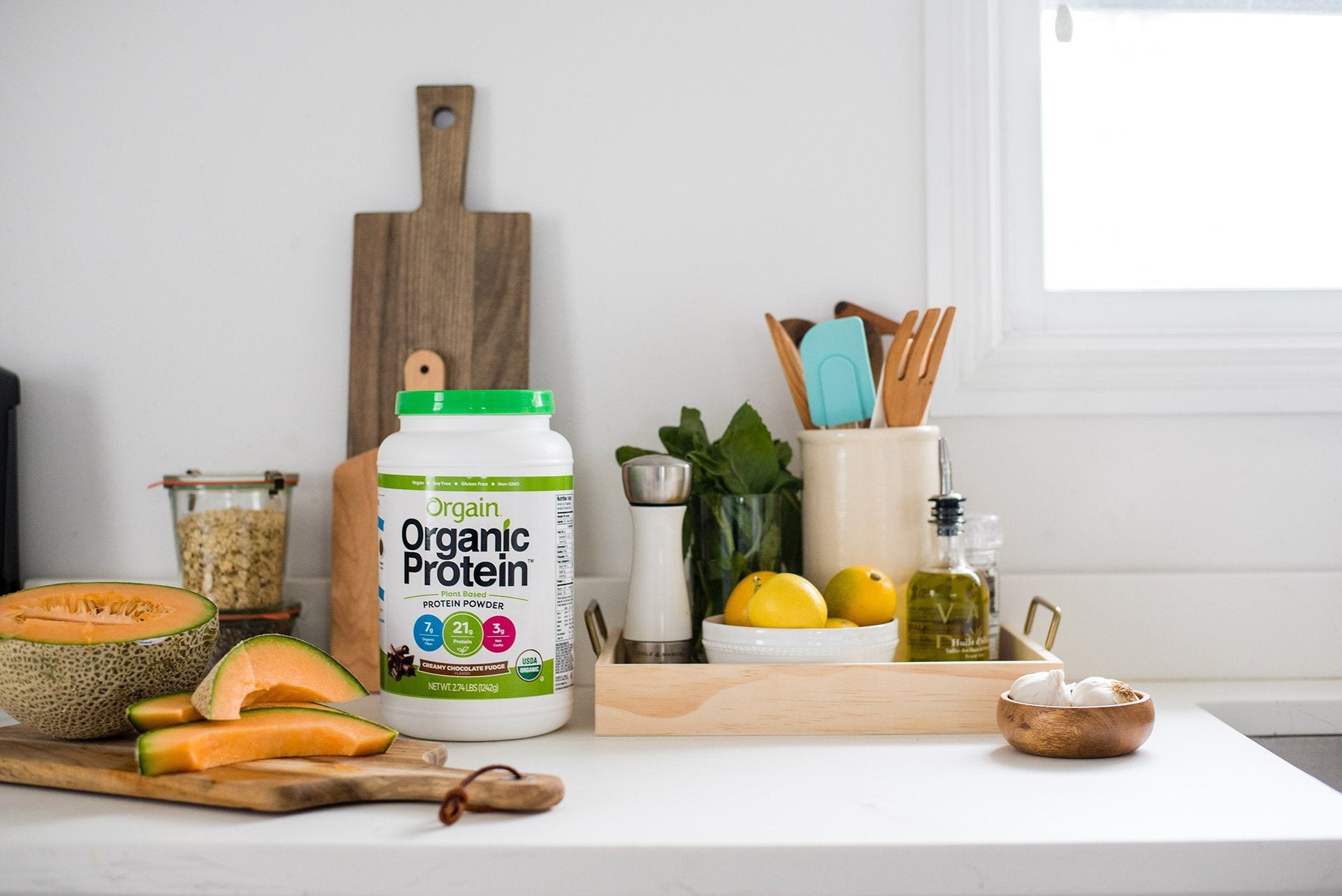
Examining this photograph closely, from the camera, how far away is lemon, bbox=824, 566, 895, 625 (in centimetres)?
92

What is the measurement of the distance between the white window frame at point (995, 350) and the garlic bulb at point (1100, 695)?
1.36ft

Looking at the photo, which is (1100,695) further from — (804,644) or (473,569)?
(473,569)

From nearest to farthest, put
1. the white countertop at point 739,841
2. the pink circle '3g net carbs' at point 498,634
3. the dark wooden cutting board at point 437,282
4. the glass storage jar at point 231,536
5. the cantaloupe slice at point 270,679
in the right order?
the white countertop at point 739,841 < the cantaloupe slice at point 270,679 < the pink circle '3g net carbs' at point 498,634 < the glass storage jar at point 231,536 < the dark wooden cutting board at point 437,282

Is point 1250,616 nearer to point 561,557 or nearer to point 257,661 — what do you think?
point 561,557

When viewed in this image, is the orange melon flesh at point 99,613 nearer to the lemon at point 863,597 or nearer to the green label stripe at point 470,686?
the green label stripe at point 470,686

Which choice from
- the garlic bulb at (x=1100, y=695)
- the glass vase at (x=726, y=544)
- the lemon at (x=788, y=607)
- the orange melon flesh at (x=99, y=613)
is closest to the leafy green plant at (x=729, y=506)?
the glass vase at (x=726, y=544)

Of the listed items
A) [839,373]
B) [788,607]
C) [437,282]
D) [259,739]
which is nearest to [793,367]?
[839,373]

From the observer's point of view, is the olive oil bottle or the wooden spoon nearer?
the olive oil bottle

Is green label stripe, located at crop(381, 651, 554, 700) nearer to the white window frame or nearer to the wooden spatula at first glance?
the wooden spatula

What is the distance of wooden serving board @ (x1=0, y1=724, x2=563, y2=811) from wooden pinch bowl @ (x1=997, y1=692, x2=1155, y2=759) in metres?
0.36

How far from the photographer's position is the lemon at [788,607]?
88 cm

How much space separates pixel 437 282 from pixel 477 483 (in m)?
0.39

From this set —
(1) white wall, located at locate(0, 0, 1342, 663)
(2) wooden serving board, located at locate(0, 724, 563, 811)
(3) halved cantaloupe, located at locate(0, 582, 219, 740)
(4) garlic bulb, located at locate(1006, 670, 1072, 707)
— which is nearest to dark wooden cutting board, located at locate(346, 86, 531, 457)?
(1) white wall, located at locate(0, 0, 1342, 663)

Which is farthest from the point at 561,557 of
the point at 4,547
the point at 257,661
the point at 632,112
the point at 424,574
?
the point at 4,547
